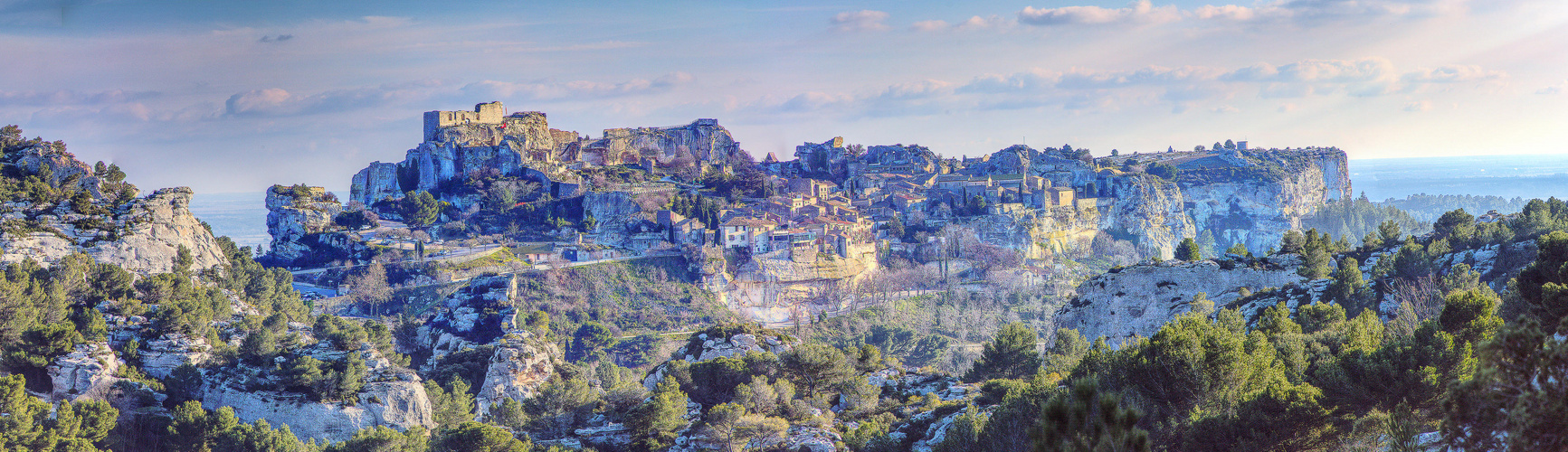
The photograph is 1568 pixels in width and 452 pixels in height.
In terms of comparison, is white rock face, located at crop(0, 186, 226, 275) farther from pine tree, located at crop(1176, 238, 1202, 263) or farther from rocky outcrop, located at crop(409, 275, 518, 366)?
pine tree, located at crop(1176, 238, 1202, 263)

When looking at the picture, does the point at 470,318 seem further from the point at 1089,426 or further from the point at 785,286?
the point at 1089,426

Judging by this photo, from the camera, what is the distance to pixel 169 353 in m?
31.2

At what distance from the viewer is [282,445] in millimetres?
24203

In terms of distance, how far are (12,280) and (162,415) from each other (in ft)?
27.4

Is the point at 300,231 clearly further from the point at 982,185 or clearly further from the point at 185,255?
the point at 982,185

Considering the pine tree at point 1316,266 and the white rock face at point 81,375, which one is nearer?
the white rock face at point 81,375

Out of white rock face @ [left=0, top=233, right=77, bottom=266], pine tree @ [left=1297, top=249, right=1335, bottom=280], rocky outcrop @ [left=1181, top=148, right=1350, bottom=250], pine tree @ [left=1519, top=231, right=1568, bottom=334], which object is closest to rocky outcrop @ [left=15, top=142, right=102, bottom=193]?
white rock face @ [left=0, top=233, right=77, bottom=266]

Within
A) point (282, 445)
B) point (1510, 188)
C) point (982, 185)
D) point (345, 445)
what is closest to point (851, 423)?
point (345, 445)

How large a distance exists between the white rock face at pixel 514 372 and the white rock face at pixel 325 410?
18.1 feet

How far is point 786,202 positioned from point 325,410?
52.7m

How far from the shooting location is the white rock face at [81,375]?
2789 cm

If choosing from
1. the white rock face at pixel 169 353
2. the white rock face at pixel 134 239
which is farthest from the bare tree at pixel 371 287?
the white rock face at pixel 169 353

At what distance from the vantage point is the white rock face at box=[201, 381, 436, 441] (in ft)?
95.4

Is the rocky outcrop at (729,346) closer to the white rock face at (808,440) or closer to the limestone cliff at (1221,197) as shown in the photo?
the white rock face at (808,440)
